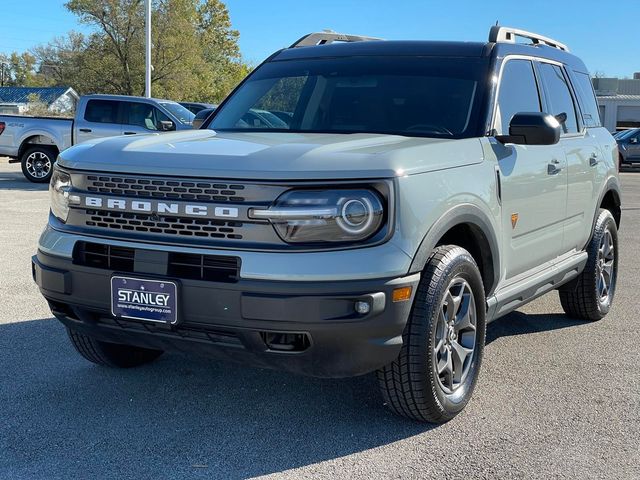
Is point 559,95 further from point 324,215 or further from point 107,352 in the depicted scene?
point 107,352

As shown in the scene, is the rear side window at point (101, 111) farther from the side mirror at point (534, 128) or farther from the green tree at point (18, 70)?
the green tree at point (18, 70)

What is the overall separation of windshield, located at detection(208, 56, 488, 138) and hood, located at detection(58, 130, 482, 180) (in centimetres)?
38

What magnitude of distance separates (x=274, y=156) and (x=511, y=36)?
8.07 ft

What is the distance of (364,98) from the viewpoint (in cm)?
459

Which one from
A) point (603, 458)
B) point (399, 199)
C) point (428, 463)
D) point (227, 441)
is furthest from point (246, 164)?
point (603, 458)

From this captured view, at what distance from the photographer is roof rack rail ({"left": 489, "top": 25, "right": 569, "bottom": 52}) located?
475 centimetres

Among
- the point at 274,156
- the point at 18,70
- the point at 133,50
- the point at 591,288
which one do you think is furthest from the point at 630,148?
the point at 18,70

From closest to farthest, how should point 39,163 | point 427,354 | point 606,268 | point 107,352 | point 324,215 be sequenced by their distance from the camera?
1. point 324,215
2. point 427,354
3. point 107,352
4. point 606,268
5. point 39,163

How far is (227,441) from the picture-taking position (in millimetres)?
3521

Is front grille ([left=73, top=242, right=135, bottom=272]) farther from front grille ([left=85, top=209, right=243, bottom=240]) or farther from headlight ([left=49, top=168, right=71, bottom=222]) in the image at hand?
headlight ([left=49, top=168, right=71, bottom=222])

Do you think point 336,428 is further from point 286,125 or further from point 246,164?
point 286,125

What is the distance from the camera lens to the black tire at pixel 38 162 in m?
16.4

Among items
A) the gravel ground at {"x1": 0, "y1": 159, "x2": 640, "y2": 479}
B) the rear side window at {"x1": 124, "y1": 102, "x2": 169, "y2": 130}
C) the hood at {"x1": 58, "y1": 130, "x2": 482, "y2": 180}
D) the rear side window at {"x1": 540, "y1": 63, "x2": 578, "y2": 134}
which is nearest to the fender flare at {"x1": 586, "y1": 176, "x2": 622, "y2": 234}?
the rear side window at {"x1": 540, "y1": 63, "x2": 578, "y2": 134}

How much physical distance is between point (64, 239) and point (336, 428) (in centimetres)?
158
